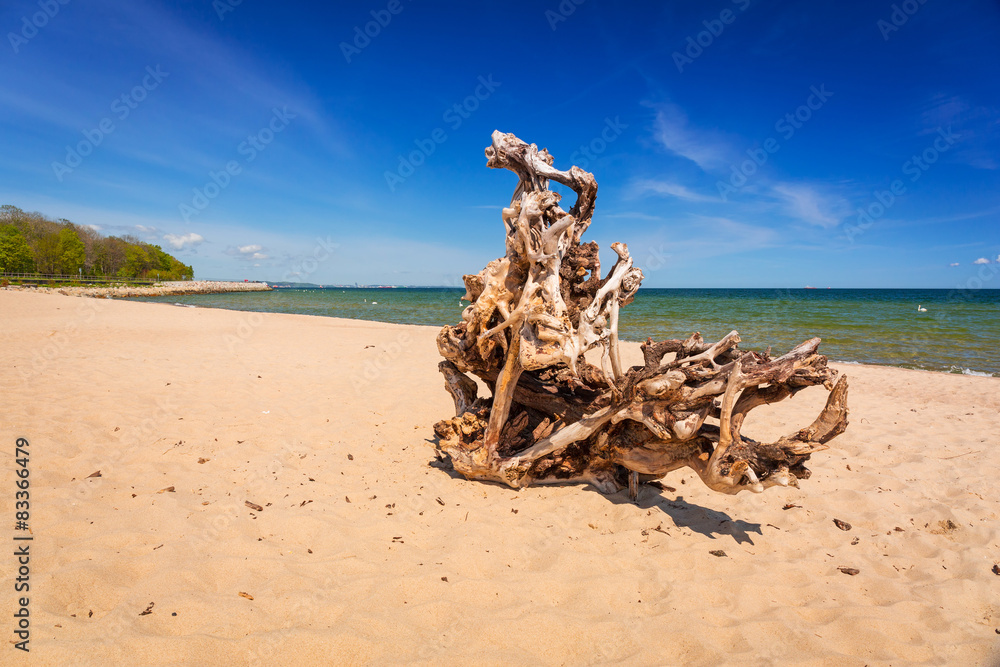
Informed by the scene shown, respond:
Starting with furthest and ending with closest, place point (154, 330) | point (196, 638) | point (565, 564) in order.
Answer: point (154, 330) → point (565, 564) → point (196, 638)

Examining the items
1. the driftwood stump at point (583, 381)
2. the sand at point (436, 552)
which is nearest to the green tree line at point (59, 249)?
the sand at point (436, 552)

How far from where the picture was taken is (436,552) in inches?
131

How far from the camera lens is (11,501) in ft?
11.6

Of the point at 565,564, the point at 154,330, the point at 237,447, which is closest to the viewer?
the point at 565,564

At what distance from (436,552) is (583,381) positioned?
214cm

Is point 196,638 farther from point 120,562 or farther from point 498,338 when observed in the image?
point 498,338

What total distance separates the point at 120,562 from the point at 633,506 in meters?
4.04

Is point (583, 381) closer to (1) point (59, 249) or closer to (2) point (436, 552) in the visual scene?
(2) point (436, 552)

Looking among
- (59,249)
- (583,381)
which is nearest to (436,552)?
(583,381)

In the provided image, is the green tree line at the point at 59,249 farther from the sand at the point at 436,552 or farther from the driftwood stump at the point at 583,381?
the driftwood stump at the point at 583,381

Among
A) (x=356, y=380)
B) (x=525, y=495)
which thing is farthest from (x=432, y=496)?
(x=356, y=380)

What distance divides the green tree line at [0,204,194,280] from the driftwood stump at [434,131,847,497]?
6476 cm

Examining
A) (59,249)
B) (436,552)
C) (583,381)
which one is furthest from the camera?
(59,249)

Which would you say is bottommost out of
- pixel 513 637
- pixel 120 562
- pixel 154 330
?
pixel 513 637
